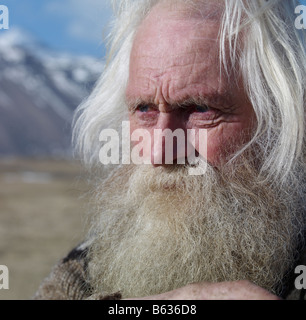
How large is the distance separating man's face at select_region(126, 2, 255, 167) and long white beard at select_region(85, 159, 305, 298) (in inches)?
5.0

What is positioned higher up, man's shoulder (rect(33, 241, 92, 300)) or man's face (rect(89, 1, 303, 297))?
man's face (rect(89, 1, 303, 297))

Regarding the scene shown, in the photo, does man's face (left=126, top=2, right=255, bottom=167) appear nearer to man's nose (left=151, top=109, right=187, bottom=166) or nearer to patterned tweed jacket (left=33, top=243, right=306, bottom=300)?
man's nose (left=151, top=109, right=187, bottom=166)

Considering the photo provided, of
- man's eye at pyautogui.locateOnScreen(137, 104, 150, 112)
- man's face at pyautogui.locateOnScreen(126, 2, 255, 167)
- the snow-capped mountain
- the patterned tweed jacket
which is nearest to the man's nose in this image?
man's face at pyautogui.locateOnScreen(126, 2, 255, 167)

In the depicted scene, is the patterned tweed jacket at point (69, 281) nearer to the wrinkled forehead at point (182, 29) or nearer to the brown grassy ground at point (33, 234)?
the brown grassy ground at point (33, 234)

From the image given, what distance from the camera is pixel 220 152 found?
86.0 inches

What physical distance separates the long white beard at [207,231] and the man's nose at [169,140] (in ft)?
0.17

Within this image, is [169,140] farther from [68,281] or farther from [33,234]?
[33,234]

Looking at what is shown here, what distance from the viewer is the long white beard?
211cm

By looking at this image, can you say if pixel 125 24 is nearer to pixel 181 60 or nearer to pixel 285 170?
pixel 181 60

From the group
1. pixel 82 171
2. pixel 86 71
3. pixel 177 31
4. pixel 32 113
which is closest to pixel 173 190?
pixel 177 31

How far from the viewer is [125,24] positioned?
8.60ft

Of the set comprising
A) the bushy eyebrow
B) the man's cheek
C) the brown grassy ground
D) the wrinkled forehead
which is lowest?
the brown grassy ground

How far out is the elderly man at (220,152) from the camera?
211 cm

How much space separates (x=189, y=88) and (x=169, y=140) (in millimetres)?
229
